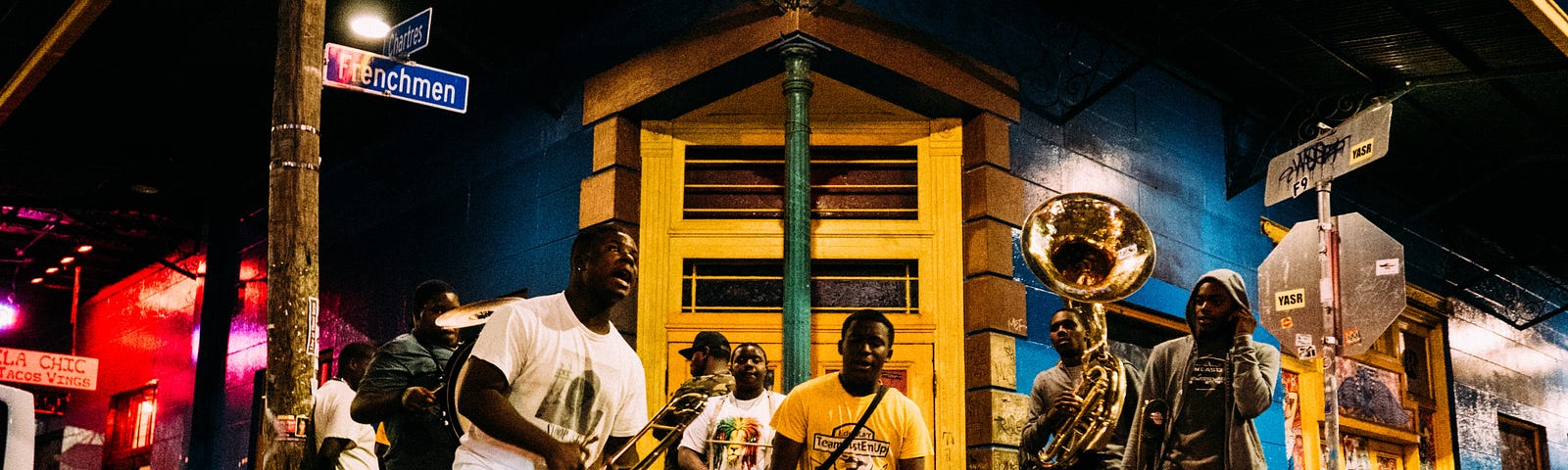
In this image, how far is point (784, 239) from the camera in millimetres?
9461

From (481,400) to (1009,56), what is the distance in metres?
7.13

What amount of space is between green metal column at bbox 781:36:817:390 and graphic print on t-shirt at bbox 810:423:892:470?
361 cm

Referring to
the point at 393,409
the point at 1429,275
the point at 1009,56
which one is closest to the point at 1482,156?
the point at 1429,275

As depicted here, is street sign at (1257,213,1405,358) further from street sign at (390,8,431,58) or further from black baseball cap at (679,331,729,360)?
street sign at (390,8,431,58)

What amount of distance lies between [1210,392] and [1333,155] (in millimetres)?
2526

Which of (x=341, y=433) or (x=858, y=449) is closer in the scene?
(x=858, y=449)

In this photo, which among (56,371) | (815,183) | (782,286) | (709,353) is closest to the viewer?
(709,353)

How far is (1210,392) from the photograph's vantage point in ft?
21.2

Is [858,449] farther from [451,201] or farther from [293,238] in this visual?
[451,201]

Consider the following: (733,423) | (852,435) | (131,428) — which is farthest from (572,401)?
(131,428)

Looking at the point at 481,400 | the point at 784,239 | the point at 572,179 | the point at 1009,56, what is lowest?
the point at 481,400

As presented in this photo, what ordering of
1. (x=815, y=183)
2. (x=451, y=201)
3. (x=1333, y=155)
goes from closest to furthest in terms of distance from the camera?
(x=1333, y=155) < (x=815, y=183) < (x=451, y=201)

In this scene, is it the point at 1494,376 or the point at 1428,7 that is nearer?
the point at 1428,7

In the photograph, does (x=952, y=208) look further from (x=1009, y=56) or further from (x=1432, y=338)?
(x=1432, y=338)
